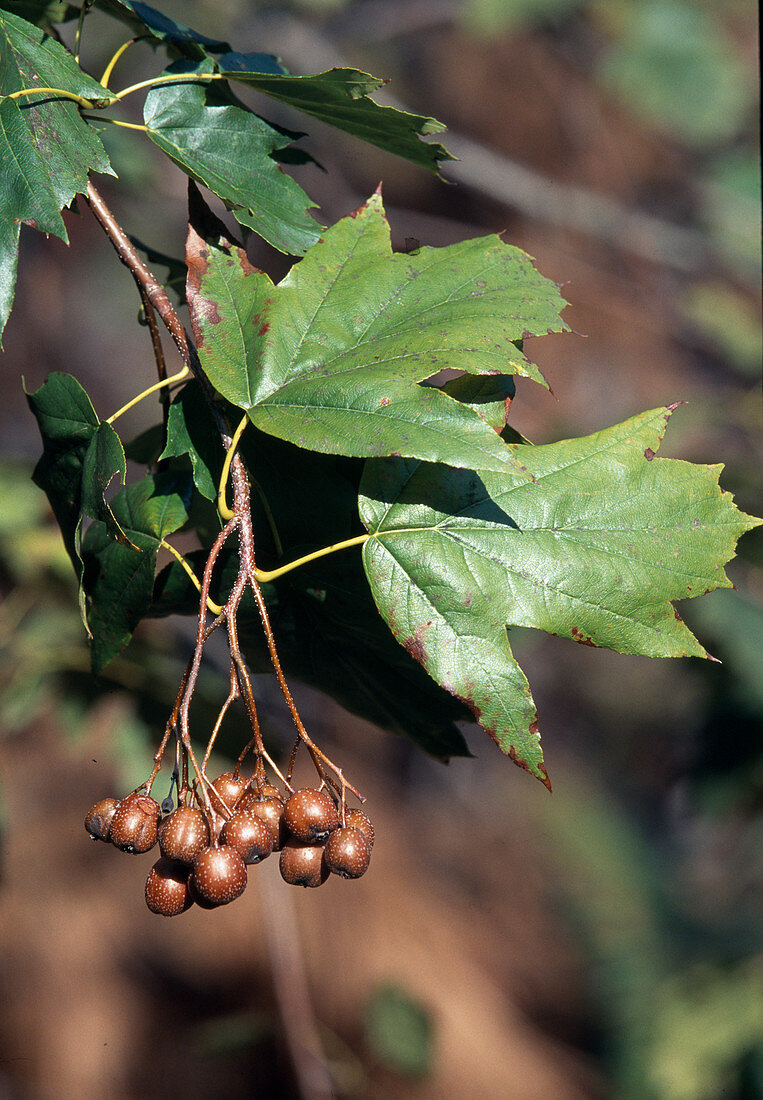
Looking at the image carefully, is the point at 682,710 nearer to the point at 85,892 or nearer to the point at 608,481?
the point at 85,892

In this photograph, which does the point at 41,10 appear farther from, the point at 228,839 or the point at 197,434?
the point at 228,839

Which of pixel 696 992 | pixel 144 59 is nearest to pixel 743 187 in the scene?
pixel 144 59

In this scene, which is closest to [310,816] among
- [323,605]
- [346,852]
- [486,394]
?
[346,852]

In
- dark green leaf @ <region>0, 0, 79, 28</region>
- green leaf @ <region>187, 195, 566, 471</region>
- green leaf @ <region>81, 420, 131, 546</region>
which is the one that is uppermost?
dark green leaf @ <region>0, 0, 79, 28</region>

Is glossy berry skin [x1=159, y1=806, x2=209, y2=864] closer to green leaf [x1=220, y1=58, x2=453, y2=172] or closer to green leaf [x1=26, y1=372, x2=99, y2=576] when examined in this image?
green leaf [x1=26, y1=372, x2=99, y2=576]

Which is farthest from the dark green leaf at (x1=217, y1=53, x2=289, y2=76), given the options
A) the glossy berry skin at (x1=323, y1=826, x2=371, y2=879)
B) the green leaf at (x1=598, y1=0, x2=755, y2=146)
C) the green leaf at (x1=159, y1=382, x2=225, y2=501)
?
the green leaf at (x1=598, y1=0, x2=755, y2=146)

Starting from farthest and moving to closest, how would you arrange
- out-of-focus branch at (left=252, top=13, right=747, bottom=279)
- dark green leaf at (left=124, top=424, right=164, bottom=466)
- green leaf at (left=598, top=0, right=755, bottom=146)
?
1. green leaf at (left=598, top=0, right=755, bottom=146)
2. out-of-focus branch at (left=252, top=13, right=747, bottom=279)
3. dark green leaf at (left=124, top=424, right=164, bottom=466)

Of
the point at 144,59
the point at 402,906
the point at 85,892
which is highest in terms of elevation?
the point at 144,59
